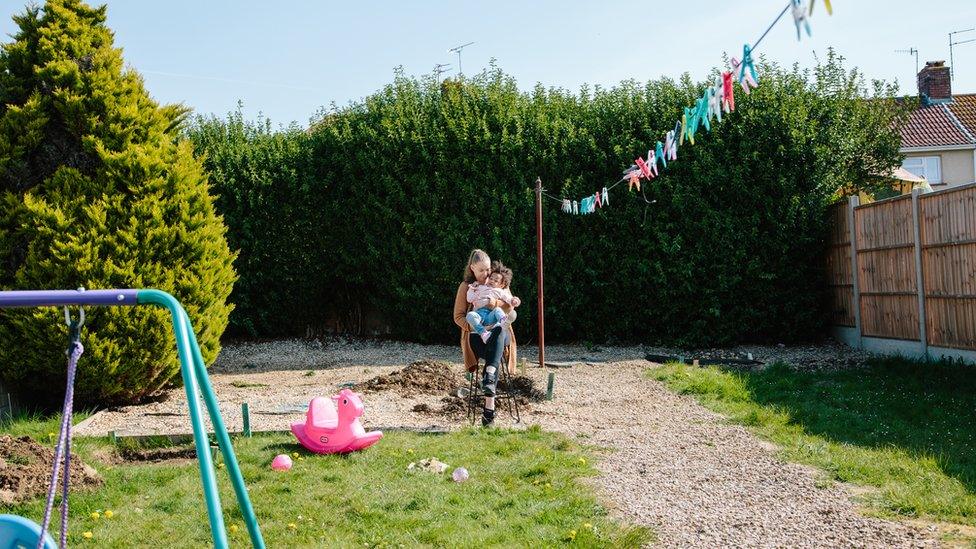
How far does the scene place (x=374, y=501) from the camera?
4.83 m

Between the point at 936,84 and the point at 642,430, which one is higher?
the point at 936,84

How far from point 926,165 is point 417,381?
25410 millimetres

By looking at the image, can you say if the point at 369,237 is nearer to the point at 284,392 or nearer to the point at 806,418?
the point at 284,392

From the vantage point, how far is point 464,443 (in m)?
6.29

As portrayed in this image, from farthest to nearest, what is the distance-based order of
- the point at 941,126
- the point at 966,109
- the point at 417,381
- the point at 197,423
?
1. the point at 966,109
2. the point at 941,126
3. the point at 417,381
4. the point at 197,423

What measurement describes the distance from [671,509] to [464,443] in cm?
199

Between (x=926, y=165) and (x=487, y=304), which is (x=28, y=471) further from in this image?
(x=926, y=165)

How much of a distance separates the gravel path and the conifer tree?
2.26ft

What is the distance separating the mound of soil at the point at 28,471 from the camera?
16.3 ft

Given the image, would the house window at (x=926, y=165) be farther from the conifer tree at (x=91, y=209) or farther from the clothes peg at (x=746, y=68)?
the conifer tree at (x=91, y=209)

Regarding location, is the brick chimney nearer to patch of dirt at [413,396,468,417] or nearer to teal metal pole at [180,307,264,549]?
patch of dirt at [413,396,468,417]

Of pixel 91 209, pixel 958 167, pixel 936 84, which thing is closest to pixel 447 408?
pixel 91 209

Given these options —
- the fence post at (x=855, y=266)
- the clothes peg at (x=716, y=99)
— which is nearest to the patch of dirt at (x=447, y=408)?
the clothes peg at (x=716, y=99)

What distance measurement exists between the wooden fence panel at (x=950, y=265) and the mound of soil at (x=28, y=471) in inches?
336
